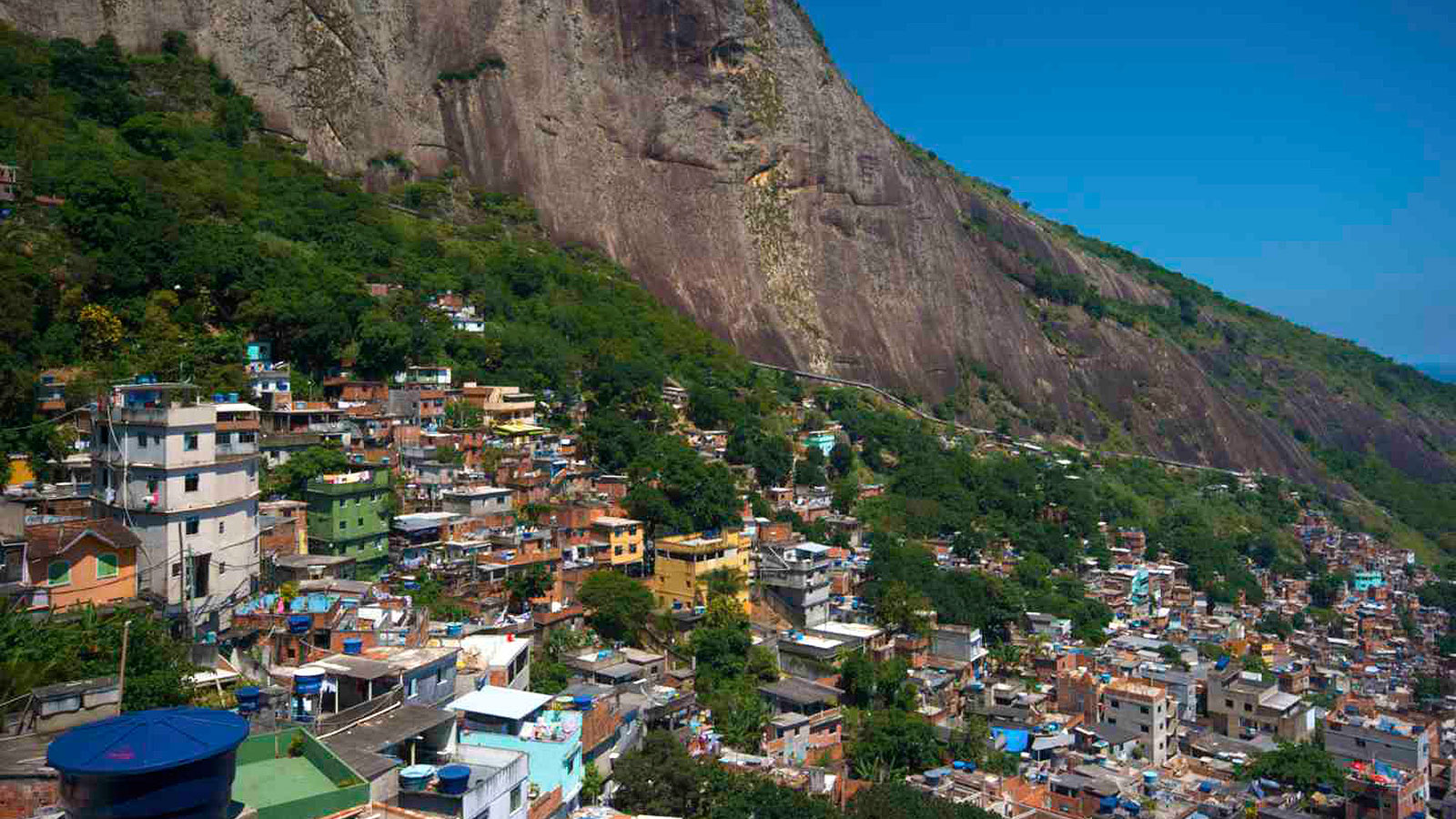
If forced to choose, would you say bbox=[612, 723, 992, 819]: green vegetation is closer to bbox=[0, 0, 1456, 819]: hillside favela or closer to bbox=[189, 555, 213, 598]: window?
bbox=[0, 0, 1456, 819]: hillside favela

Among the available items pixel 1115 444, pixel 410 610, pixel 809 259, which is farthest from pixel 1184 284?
pixel 410 610

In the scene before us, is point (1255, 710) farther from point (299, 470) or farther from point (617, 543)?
point (299, 470)

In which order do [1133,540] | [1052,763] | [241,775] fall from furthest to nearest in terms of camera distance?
[1133,540], [1052,763], [241,775]

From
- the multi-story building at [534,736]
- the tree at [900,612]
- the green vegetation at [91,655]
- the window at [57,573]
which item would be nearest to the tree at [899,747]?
the tree at [900,612]

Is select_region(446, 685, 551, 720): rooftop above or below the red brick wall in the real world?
below

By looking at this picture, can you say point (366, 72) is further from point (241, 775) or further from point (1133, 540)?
point (241, 775)

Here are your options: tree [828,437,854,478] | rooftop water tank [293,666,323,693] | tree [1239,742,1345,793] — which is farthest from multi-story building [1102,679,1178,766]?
rooftop water tank [293,666,323,693]

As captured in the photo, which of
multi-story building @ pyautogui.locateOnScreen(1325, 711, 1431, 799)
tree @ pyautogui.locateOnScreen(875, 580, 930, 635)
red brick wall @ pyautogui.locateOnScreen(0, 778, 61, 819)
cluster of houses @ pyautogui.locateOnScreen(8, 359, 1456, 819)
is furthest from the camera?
tree @ pyautogui.locateOnScreen(875, 580, 930, 635)
